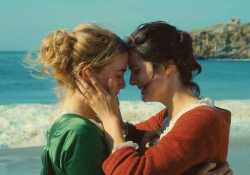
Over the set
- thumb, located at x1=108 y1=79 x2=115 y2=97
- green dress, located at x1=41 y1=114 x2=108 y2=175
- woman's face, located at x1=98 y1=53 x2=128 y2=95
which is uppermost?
woman's face, located at x1=98 y1=53 x2=128 y2=95

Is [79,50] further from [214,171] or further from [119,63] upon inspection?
[214,171]

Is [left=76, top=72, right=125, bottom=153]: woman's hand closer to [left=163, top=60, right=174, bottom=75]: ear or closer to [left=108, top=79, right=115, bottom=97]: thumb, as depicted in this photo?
[left=108, top=79, right=115, bottom=97]: thumb

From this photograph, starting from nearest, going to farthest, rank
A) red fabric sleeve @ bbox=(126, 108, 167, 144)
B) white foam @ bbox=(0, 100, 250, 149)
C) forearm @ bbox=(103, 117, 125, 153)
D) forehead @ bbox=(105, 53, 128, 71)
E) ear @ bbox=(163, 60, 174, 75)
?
1. forearm @ bbox=(103, 117, 125, 153)
2. forehead @ bbox=(105, 53, 128, 71)
3. ear @ bbox=(163, 60, 174, 75)
4. red fabric sleeve @ bbox=(126, 108, 167, 144)
5. white foam @ bbox=(0, 100, 250, 149)

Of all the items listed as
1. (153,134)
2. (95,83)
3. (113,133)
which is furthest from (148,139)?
(95,83)

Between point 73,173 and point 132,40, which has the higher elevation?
point 132,40

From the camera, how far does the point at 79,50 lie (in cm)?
245

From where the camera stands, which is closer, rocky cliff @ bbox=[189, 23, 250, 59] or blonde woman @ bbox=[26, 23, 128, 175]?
blonde woman @ bbox=[26, 23, 128, 175]

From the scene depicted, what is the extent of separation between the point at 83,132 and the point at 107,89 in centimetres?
47

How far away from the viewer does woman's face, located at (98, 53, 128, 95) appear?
99.5 inches

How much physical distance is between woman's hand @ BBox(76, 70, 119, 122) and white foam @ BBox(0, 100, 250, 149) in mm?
4366

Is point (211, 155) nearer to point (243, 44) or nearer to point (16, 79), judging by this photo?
point (16, 79)

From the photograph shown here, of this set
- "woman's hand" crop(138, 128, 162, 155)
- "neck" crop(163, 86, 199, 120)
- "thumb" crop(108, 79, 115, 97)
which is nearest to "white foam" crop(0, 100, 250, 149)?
"woman's hand" crop(138, 128, 162, 155)

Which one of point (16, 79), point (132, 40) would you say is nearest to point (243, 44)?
point (16, 79)

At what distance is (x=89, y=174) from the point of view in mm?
2174
